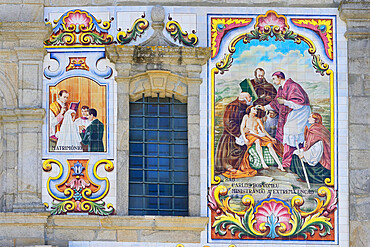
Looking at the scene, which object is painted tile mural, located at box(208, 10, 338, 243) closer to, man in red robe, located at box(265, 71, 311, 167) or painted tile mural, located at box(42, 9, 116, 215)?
man in red robe, located at box(265, 71, 311, 167)

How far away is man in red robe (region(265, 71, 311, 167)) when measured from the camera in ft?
63.6

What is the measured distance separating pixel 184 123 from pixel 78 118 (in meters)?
1.91

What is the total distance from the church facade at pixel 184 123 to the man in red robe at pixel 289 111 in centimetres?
2

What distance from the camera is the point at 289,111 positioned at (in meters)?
19.5

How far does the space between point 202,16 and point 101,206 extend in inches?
154

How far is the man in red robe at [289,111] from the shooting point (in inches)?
763

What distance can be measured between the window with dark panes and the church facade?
0.9 inches

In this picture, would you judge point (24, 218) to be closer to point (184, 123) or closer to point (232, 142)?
point (184, 123)

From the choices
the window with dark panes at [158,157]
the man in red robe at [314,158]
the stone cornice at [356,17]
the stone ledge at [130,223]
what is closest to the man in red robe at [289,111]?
the man in red robe at [314,158]

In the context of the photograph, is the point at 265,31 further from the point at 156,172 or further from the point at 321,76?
the point at 156,172

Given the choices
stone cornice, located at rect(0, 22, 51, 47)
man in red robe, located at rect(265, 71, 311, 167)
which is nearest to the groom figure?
stone cornice, located at rect(0, 22, 51, 47)

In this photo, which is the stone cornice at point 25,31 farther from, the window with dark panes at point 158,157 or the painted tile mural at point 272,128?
the painted tile mural at point 272,128

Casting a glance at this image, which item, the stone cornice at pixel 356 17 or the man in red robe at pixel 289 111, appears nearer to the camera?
the man in red robe at pixel 289 111

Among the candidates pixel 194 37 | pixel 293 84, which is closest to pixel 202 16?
pixel 194 37
